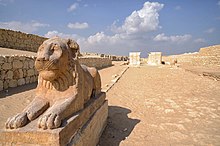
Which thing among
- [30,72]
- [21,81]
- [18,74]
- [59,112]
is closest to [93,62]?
[30,72]

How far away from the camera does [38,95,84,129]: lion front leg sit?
81.0 inches

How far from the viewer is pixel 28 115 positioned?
2307 millimetres

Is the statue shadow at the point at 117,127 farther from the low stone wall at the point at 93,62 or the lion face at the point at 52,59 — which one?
the low stone wall at the point at 93,62

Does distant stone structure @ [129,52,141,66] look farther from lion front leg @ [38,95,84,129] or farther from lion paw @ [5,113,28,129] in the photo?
lion paw @ [5,113,28,129]

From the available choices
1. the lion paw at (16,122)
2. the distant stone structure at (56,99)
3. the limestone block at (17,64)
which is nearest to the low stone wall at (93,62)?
the limestone block at (17,64)

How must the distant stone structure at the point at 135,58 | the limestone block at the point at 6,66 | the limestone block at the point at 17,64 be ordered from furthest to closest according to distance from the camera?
1. the distant stone structure at the point at 135,58
2. the limestone block at the point at 17,64
3. the limestone block at the point at 6,66

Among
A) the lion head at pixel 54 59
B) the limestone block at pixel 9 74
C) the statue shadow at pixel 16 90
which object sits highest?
the lion head at pixel 54 59

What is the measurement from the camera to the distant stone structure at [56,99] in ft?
6.77

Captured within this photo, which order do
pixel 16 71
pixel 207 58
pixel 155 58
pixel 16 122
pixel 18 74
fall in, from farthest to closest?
pixel 207 58 → pixel 155 58 → pixel 18 74 → pixel 16 71 → pixel 16 122

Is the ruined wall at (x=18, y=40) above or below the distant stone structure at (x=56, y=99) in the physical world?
above

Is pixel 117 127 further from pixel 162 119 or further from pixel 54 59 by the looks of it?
pixel 54 59

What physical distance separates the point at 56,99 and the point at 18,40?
13.6 metres

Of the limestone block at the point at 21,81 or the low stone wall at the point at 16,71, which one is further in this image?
the limestone block at the point at 21,81

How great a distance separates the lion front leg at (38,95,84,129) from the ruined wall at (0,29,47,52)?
12.4 metres
